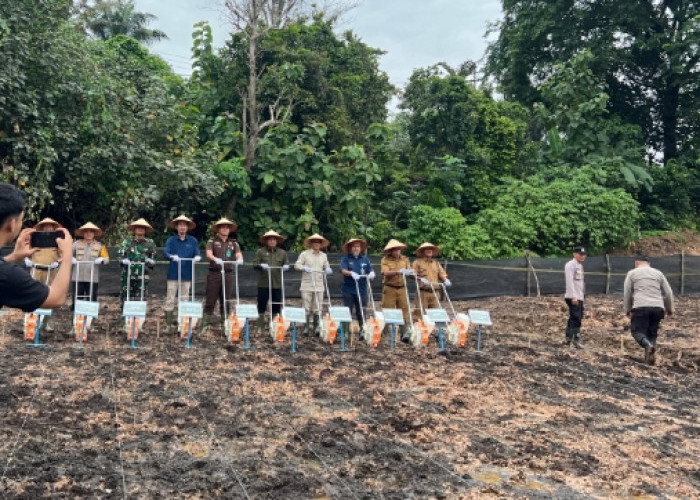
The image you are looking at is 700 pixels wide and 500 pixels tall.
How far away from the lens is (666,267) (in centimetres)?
1528

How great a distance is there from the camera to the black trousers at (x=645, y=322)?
770 centimetres

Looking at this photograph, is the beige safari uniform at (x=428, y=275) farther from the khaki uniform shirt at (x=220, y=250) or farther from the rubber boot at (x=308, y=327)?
the khaki uniform shirt at (x=220, y=250)

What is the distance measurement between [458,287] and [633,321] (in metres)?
5.85

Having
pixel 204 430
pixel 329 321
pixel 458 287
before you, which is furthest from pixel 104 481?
pixel 458 287

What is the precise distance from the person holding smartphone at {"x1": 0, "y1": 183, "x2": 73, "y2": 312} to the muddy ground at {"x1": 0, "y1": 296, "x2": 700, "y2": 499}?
1395 millimetres

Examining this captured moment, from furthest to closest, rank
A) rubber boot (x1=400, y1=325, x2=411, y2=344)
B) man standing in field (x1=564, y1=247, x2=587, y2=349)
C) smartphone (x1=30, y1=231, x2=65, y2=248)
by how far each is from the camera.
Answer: man standing in field (x1=564, y1=247, x2=587, y2=349) < rubber boot (x1=400, y1=325, x2=411, y2=344) < smartphone (x1=30, y1=231, x2=65, y2=248)

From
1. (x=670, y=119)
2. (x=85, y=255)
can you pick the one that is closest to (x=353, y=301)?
(x=85, y=255)

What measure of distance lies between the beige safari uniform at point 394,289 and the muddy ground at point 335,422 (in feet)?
2.34

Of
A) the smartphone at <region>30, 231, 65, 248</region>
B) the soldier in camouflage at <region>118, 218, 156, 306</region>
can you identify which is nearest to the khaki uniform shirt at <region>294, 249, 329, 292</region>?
the soldier in camouflage at <region>118, 218, 156, 306</region>

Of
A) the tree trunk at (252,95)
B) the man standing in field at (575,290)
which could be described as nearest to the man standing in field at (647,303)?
the man standing in field at (575,290)

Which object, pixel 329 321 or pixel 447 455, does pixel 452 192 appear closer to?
pixel 329 321

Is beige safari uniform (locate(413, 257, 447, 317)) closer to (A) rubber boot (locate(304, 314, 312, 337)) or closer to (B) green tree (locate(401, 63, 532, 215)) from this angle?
(A) rubber boot (locate(304, 314, 312, 337))

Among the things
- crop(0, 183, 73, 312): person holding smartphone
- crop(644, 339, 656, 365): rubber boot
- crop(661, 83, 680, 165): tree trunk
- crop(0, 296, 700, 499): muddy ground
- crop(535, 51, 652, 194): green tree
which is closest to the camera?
crop(0, 183, 73, 312): person holding smartphone

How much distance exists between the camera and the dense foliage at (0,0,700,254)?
1138 cm
